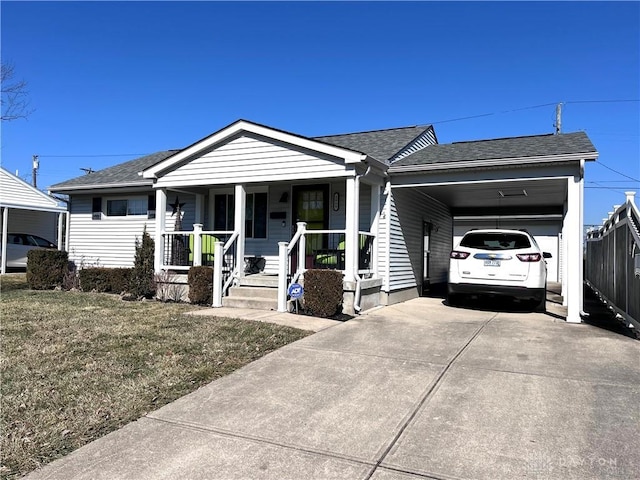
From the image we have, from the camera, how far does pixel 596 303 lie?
1171 cm

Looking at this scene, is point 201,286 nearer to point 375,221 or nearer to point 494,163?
point 375,221

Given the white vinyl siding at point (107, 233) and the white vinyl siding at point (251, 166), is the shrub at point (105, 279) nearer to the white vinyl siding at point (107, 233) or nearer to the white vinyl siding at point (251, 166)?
the white vinyl siding at point (107, 233)

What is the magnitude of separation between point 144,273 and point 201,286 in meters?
1.91

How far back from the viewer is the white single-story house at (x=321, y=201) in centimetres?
910

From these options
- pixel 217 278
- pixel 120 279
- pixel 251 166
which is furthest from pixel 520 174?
pixel 120 279

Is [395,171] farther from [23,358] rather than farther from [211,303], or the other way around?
[23,358]

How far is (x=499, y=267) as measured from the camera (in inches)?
356

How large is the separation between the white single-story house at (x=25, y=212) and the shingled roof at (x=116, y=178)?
2556 millimetres

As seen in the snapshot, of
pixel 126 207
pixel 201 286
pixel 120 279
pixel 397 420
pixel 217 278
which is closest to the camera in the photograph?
pixel 397 420

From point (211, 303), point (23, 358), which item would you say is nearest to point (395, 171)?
point (211, 303)

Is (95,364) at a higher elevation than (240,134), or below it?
below

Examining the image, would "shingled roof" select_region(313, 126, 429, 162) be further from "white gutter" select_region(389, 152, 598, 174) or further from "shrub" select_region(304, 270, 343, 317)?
"shrub" select_region(304, 270, 343, 317)

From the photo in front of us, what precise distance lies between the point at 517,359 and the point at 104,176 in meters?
13.6

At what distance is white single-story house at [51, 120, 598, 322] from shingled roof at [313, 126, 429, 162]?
5 centimetres
